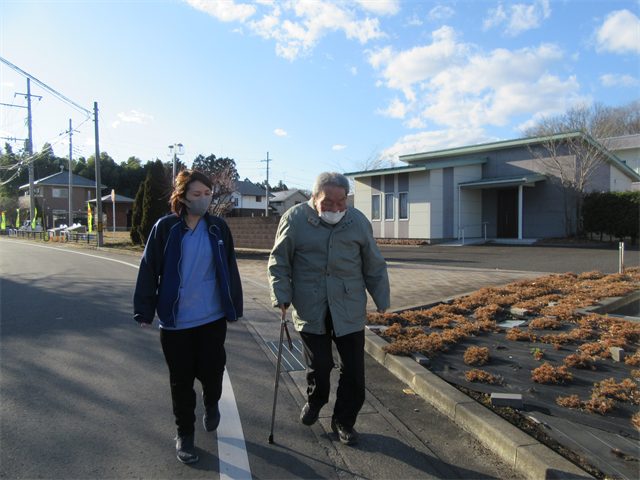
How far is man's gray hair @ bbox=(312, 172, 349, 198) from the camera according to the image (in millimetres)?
3016

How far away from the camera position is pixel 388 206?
24.6 m

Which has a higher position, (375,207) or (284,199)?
(284,199)

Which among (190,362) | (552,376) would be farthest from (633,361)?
(190,362)

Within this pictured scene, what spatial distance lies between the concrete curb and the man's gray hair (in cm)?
190

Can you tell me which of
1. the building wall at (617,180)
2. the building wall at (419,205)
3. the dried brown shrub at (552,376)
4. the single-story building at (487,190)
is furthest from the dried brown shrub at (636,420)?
the building wall at (617,180)

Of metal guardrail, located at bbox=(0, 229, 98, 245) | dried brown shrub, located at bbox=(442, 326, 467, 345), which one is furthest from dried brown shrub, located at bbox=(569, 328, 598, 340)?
metal guardrail, located at bbox=(0, 229, 98, 245)

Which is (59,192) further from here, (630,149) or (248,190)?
(630,149)

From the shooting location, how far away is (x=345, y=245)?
303 cm

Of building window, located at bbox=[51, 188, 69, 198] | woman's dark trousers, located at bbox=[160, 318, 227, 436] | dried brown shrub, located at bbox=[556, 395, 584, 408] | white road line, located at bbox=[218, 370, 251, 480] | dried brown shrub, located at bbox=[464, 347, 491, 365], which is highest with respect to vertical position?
building window, located at bbox=[51, 188, 69, 198]

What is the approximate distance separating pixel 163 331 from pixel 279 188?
345 feet

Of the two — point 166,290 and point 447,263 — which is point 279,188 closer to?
point 447,263

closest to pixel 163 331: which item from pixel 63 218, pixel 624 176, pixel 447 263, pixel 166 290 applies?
pixel 166 290

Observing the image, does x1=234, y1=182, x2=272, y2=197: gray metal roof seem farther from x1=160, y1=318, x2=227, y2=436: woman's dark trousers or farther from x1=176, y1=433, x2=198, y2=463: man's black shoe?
x1=176, y1=433, x2=198, y2=463: man's black shoe

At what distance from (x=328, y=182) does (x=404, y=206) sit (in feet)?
70.0
